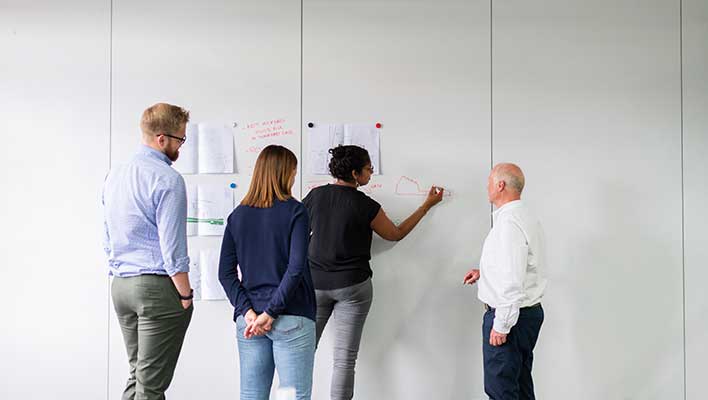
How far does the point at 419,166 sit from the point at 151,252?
1.54m

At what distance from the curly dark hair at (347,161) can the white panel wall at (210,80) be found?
1.09 ft

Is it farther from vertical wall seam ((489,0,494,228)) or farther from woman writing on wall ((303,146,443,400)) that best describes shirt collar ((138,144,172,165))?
vertical wall seam ((489,0,494,228))

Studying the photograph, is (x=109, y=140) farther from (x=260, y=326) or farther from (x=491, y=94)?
(x=491, y=94)

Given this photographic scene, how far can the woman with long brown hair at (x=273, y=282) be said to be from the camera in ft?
6.81

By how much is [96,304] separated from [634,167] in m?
3.08

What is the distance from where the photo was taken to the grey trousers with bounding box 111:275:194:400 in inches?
79.9

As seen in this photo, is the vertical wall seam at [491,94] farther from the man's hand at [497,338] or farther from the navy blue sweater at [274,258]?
the navy blue sweater at [274,258]

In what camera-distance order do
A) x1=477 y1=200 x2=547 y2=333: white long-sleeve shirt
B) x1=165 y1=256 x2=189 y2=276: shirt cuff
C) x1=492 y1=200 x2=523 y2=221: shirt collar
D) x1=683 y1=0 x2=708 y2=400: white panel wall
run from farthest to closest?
1. x1=683 y1=0 x2=708 y2=400: white panel wall
2. x1=492 y1=200 x2=523 y2=221: shirt collar
3. x1=477 y1=200 x2=547 y2=333: white long-sleeve shirt
4. x1=165 y1=256 x2=189 y2=276: shirt cuff

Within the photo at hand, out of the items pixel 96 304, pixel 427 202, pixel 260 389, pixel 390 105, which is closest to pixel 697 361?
pixel 427 202

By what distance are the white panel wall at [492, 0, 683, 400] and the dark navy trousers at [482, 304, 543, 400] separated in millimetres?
718

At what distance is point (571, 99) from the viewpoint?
3070 mm

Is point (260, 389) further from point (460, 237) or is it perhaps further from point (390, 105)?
point (390, 105)

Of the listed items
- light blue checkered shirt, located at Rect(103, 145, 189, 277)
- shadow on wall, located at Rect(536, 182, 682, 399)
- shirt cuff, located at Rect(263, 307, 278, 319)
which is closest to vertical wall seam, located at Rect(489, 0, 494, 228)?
shadow on wall, located at Rect(536, 182, 682, 399)

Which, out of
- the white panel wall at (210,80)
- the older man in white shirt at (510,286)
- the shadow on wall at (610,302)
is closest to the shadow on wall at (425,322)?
the shadow on wall at (610,302)
